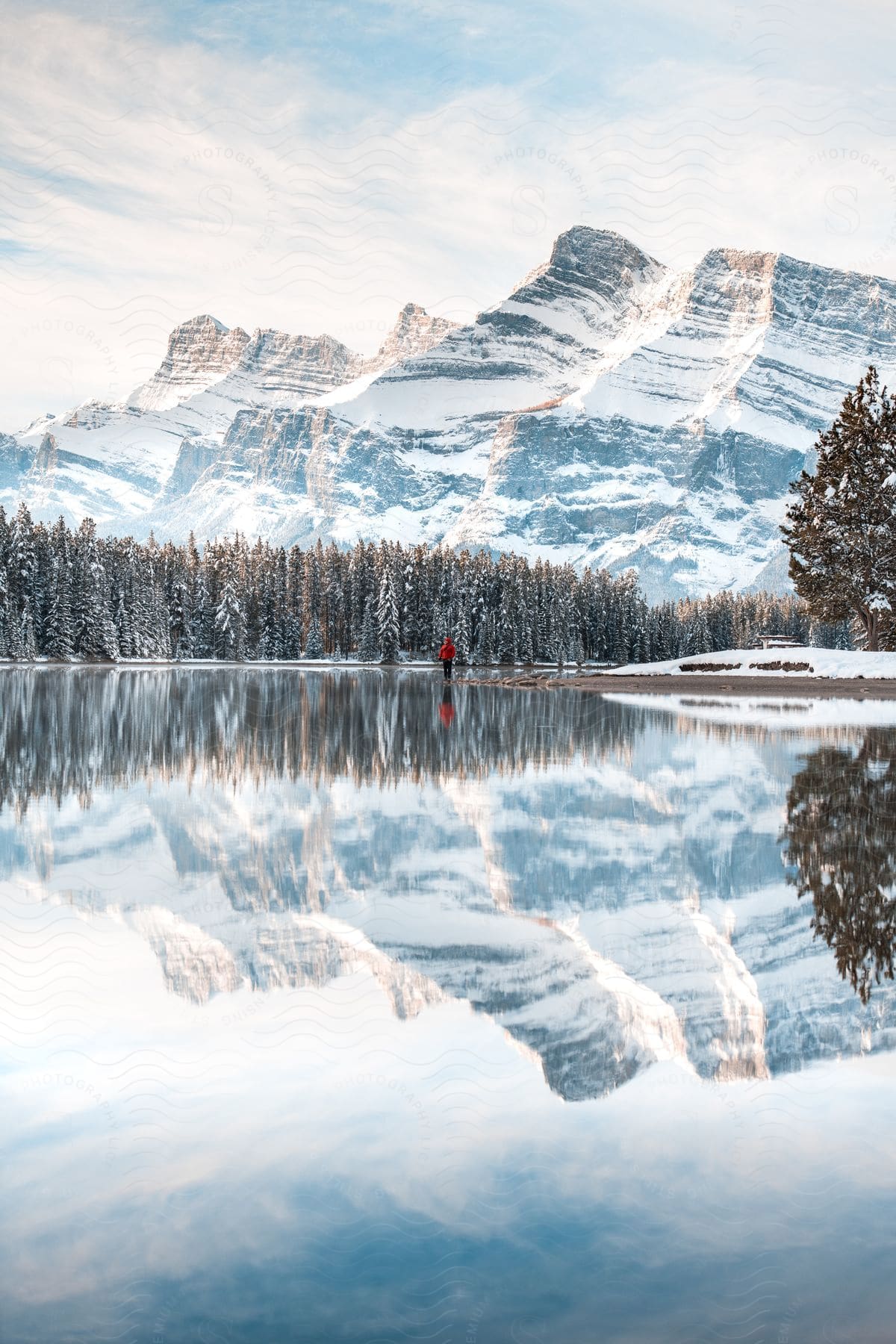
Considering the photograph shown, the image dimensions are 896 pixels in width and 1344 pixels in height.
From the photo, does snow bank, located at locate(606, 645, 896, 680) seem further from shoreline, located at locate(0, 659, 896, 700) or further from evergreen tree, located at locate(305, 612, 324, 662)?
evergreen tree, located at locate(305, 612, 324, 662)

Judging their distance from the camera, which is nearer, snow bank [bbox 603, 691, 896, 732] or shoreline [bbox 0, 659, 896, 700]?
snow bank [bbox 603, 691, 896, 732]

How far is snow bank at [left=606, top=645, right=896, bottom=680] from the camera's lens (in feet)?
135

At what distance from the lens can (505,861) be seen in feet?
25.4

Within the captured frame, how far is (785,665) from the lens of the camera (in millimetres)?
44312

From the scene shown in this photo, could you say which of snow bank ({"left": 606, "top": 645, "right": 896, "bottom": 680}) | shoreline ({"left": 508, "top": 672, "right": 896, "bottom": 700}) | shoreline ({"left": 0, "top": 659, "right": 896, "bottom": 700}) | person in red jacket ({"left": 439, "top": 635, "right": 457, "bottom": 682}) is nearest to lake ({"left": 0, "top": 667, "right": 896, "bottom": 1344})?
shoreline ({"left": 508, "top": 672, "right": 896, "bottom": 700})

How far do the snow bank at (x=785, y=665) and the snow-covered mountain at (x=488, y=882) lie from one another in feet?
90.2

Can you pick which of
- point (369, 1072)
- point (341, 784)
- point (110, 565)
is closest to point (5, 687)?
point (341, 784)

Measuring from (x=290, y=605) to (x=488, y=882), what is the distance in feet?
355

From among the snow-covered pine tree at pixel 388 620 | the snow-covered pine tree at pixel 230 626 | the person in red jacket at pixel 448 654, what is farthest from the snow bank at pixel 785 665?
the snow-covered pine tree at pixel 230 626

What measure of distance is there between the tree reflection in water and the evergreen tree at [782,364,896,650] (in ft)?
115

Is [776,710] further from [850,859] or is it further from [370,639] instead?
[370,639]

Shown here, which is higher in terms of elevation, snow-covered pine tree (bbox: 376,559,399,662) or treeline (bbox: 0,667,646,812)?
snow-covered pine tree (bbox: 376,559,399,662)

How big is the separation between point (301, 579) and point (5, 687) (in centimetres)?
8656

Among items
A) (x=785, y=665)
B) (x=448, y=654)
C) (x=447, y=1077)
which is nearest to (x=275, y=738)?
(x=447, y=1077)
